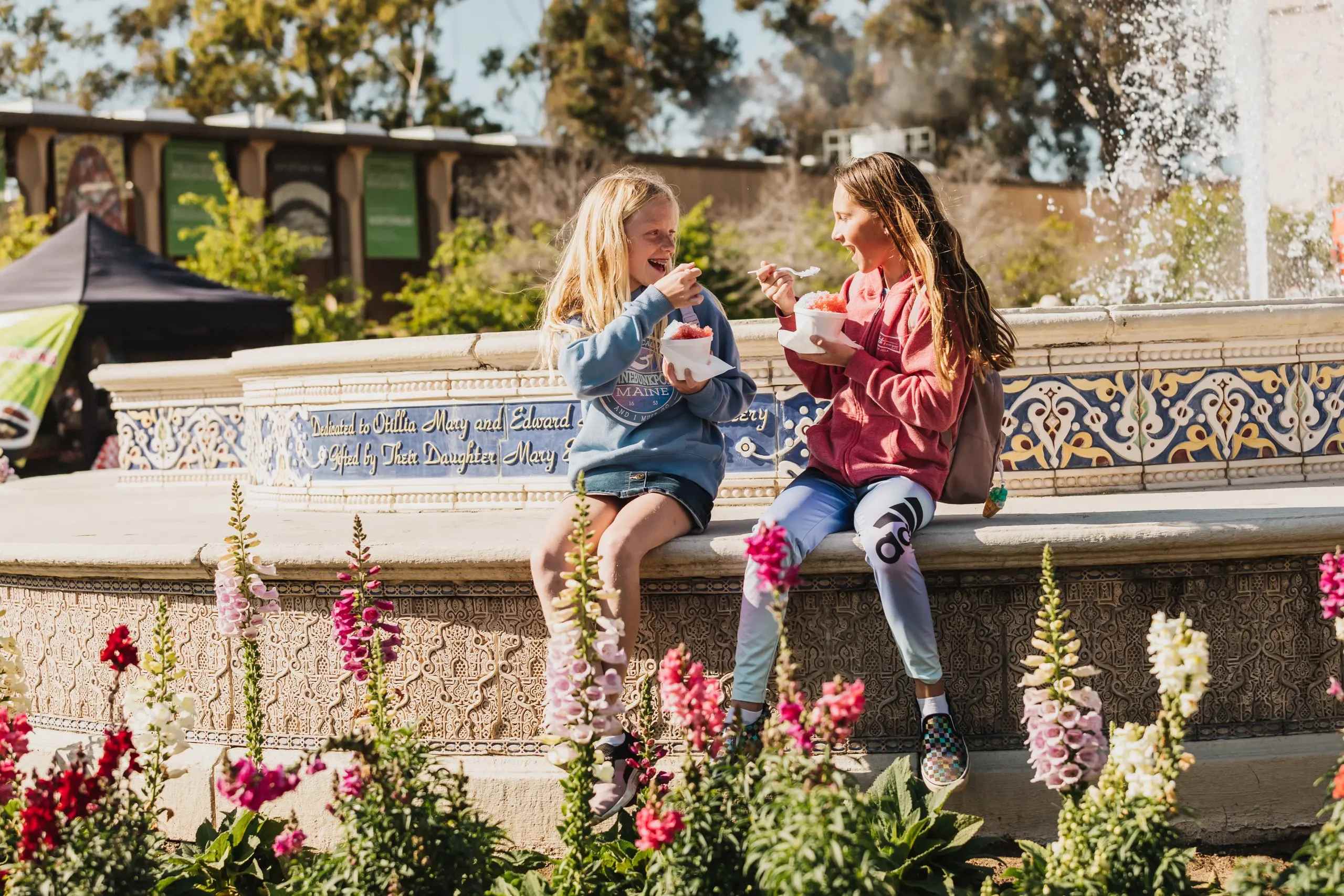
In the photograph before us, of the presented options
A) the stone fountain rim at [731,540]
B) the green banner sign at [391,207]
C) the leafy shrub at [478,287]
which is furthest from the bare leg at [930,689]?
the green banner sign at [391,207]

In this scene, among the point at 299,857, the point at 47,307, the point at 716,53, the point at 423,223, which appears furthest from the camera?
the point at 716,53

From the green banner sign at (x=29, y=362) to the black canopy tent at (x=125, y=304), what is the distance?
30 cm

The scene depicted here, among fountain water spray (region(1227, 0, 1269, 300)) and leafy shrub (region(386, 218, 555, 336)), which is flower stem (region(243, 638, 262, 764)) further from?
leafy shrub (region(386, 218, 555, 336))

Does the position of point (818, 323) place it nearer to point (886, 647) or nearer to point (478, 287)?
point (886, 647)

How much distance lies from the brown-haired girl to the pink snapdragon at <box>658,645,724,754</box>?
2.37ft

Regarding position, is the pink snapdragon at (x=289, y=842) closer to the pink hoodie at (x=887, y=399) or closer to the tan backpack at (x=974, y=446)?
the pink hoodie at (x=887, y=399)

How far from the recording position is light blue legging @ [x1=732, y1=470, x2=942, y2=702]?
3.57m

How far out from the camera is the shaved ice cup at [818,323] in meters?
3.81

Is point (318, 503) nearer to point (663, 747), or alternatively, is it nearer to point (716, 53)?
point (663, 747)

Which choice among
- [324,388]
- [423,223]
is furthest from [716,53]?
[324,388]

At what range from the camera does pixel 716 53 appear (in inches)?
1784

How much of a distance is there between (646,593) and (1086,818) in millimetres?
1492

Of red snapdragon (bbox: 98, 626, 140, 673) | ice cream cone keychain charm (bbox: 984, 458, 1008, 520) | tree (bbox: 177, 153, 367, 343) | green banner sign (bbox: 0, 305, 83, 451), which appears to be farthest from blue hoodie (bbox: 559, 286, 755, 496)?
tree (bbox: 177, 153, 367, 343)

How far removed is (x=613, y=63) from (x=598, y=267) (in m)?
40.0
